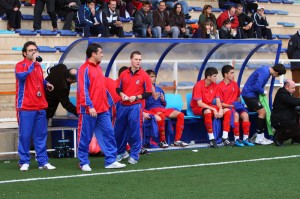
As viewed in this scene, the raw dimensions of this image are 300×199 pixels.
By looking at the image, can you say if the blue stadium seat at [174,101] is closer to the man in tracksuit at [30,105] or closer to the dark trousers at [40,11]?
the man in tracksuit at [30,105]

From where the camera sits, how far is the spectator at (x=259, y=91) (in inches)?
599

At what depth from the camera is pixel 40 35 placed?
762 inches

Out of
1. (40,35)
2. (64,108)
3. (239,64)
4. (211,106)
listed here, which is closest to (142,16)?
(40,35)

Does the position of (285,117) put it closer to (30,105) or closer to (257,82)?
(257,82)

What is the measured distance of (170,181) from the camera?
1031 cm

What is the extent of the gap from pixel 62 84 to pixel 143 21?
788 centimetres

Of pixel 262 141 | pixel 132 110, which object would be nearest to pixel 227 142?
pixel 262 141

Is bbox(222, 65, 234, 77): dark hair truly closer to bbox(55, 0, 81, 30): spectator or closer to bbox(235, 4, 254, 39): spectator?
bbox(55, 0, 81, 30): spectator

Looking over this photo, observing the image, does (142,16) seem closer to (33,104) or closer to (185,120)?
(185,120)

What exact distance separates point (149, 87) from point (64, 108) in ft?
5.53

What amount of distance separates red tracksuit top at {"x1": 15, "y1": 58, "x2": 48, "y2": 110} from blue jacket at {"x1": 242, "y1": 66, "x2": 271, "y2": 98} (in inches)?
195

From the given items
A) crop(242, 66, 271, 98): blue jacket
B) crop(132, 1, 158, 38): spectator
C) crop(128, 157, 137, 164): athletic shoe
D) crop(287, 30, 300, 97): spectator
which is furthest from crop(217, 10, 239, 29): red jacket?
crop(128, 157, 137, 164): athletic shoe

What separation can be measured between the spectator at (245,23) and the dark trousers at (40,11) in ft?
18.4

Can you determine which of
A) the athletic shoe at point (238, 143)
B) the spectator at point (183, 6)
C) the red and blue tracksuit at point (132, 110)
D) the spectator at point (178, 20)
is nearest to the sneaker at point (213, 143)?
the athletic shoe at point (238, 143)
